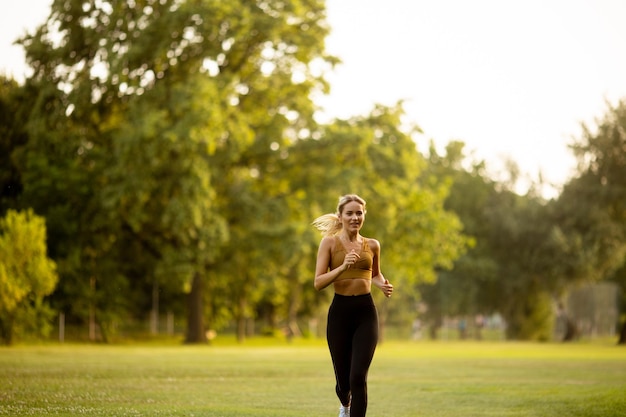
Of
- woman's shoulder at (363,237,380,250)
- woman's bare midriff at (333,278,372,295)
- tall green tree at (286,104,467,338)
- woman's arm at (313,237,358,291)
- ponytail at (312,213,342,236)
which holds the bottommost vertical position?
woman's bare midriff at (333,278,372,295)

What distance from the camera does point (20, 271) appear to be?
39.0 metres

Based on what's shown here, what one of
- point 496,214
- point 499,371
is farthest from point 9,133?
point 496,214

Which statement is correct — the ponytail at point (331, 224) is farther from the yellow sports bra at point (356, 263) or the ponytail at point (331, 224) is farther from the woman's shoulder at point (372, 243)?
the woman's shoulder at point (372, 243)

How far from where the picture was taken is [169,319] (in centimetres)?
6353

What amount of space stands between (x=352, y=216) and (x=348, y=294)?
A: 781 mm

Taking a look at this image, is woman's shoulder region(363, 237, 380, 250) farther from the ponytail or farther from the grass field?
the grass field

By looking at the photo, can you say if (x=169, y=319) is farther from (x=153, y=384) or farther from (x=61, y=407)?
(x=61, y=407)

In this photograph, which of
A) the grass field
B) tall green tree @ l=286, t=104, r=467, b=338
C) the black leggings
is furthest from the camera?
tall green tree @ l=286, t=104, r=467, b=338

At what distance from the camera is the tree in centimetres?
3819

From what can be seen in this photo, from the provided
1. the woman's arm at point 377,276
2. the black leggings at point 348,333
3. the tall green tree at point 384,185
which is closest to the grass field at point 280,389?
the black leggings at point 348,333

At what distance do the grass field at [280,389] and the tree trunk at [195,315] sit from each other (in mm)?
20132

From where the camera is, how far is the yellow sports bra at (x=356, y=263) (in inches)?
425

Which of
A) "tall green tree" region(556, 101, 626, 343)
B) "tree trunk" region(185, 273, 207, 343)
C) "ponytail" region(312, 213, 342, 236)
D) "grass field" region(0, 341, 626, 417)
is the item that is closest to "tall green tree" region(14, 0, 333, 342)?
"tree trunk" region(185, 273, 207, 343)

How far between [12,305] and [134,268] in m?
17.7
